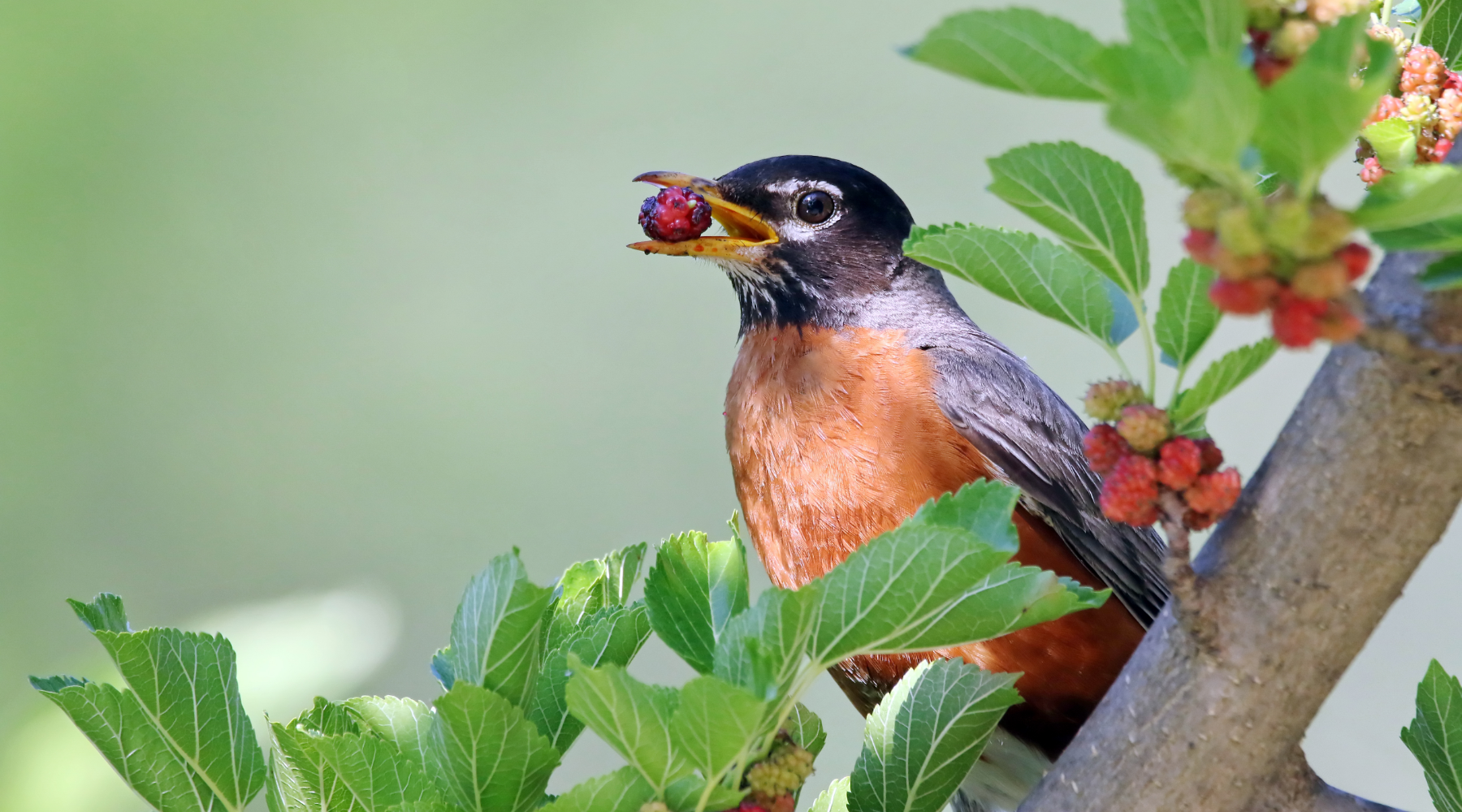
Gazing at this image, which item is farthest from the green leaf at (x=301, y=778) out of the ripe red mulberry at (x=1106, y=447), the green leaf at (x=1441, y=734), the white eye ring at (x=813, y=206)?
the white eye ring at (x=813, y=206)

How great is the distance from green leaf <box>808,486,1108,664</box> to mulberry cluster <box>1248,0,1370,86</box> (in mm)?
279

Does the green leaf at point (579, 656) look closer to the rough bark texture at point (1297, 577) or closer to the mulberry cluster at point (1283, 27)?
the rough bark texture at point (1297, 577)

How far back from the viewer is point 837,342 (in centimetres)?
208

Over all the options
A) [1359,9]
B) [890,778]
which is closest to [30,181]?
[890,778]

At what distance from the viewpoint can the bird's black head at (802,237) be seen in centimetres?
221

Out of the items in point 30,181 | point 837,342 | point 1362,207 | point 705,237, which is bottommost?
point 1362,207

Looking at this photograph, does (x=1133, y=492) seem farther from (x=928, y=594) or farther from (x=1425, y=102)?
(x=1425, y=102)

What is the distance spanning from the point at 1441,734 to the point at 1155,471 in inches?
17.1

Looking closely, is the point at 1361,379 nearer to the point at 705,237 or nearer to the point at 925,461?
the point at 925,461

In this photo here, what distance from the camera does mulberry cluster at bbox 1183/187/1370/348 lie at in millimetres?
549

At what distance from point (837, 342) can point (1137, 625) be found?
0.66 meters

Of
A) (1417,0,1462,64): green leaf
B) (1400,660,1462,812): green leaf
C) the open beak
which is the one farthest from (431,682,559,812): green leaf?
the open beak

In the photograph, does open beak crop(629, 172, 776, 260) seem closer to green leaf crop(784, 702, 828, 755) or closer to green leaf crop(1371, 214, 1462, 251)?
green leaf crop(784, 702, 828, 755)

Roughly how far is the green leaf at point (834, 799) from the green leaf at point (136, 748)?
483mm
